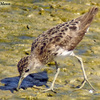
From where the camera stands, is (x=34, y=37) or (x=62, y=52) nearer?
(x=62, y=52)

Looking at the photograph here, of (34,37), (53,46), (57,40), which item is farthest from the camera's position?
(34,37)

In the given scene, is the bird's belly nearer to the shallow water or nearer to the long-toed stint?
the long-toed stint

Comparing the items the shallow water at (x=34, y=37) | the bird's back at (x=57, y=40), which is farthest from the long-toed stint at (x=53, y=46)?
the shallow water at (x=34, y=37)

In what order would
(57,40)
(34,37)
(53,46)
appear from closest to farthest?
(53,46) < (57,40) < (34,37)

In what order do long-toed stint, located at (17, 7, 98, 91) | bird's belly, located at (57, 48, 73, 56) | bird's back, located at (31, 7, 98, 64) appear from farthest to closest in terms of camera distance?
1. bird's belly, located at (57, 48, 73, 56)
2. bird's back, located at (31, 7, 98, 64)
3. long-toed stint, located at (17, 7, 98, 91)

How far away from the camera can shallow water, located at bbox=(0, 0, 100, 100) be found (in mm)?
9670

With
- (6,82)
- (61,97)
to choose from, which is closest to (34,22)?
(6,82)

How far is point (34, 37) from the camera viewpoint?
1362 cm

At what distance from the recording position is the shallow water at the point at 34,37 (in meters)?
9.67

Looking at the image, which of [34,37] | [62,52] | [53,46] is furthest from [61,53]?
[34,37]

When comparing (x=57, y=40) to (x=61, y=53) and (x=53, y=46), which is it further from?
(x=61, y=53)

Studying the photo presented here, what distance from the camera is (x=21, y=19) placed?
15180 millimetres

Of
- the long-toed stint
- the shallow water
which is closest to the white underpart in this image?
the long-toed stint

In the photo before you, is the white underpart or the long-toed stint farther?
the white underpart
